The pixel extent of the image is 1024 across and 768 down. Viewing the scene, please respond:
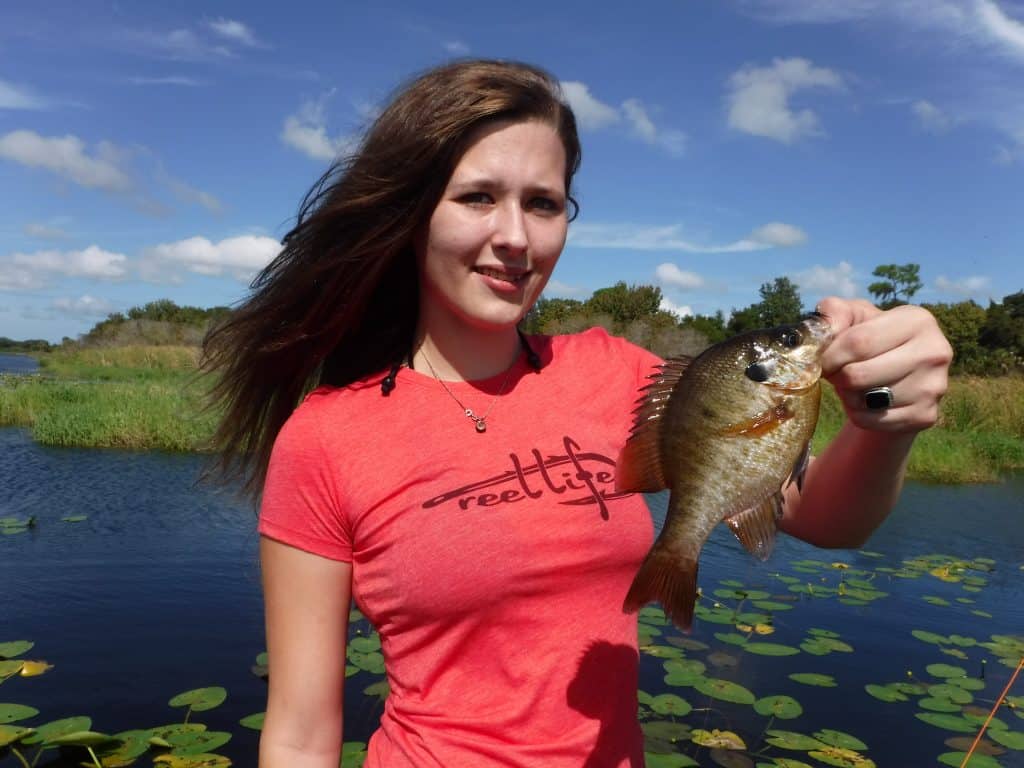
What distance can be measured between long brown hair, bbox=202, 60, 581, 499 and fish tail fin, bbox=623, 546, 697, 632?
3.02 ft

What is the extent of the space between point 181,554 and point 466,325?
687cm

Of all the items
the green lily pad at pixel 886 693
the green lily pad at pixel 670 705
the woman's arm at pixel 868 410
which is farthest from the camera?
the green lily pad at pixel 886 693

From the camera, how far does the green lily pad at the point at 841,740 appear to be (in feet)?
14.4

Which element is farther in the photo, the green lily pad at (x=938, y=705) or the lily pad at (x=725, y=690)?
the green lily pad at (x=938, y=705)

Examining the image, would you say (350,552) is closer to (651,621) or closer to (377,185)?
(377,185)

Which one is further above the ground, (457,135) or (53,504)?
(457,135)

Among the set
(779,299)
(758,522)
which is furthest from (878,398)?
(779,299)

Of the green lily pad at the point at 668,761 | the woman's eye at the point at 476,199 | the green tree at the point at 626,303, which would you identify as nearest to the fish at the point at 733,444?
the woman's eye at the point at 476,199

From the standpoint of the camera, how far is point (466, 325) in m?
1.96

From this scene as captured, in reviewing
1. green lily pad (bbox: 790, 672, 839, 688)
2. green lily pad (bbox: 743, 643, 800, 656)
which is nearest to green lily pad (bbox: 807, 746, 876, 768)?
green lily pad (bbox: 790, 672, 839, 688)

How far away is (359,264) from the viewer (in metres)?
2.06

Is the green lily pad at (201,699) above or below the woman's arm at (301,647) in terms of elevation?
below

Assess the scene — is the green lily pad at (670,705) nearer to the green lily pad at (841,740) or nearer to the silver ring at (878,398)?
the green lily pad at (841,740)

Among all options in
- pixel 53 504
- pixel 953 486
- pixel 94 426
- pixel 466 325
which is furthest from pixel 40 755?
pixel 953 486
